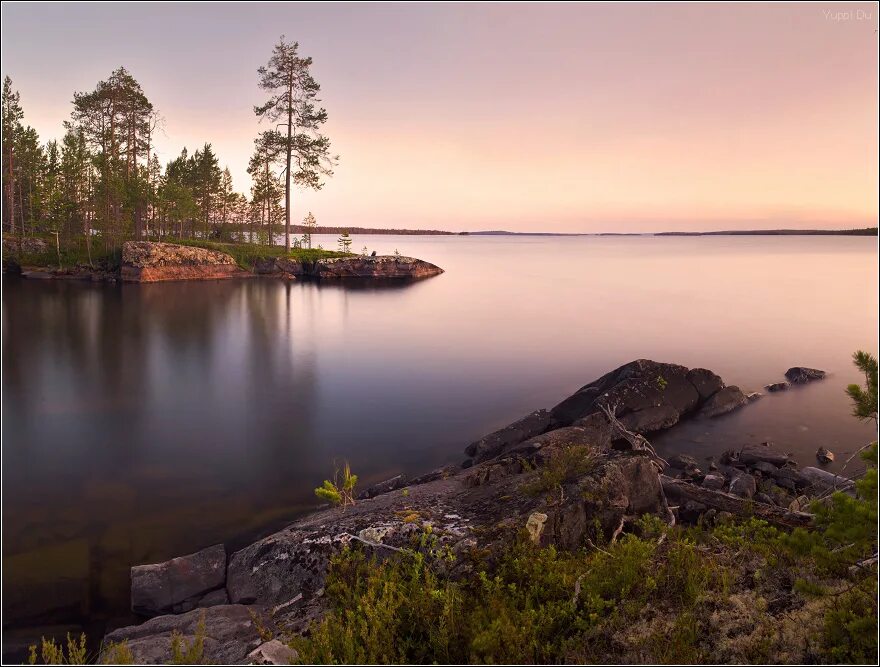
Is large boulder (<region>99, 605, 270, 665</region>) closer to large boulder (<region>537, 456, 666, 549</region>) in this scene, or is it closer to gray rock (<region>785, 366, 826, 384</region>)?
large boulder (<region>537, 456, 666, 549</region>)

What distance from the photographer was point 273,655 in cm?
508

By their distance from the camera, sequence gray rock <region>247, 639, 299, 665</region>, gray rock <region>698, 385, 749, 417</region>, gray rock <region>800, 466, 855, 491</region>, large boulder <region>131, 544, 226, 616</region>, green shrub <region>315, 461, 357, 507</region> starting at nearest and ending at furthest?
1. gray rock <region>247, 639, 299, 665</region>
2. large boulder <region>131, 544, 226, 616</region>
3. green shrub <region>315, 461, 357, 507</region>
4. gray rock <region>800, 466, 855, 491</region>
5. gray rock <region>698, 385, 749, 417</region>

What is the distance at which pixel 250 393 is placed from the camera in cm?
2011

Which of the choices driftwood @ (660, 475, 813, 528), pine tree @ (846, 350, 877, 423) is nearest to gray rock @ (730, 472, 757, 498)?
driftwood @ (660, 475, 813, 528)

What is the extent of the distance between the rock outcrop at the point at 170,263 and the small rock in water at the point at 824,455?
175ft

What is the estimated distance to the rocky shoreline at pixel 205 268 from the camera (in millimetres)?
50438

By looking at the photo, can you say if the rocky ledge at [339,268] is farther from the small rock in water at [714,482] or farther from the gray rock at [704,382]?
the small rock in water at [714,482]

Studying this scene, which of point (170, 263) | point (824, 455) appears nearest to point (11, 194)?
point (170, 263)

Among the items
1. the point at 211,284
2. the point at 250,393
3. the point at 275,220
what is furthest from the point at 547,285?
the point at 250,393

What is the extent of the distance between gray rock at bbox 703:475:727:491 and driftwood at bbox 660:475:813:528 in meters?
1.62

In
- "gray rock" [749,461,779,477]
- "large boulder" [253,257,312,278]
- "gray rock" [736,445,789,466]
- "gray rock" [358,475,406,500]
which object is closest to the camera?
"gray rock" [358,475,406,500]

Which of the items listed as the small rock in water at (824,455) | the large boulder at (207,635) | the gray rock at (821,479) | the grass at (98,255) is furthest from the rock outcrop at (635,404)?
the grass at (98,255)

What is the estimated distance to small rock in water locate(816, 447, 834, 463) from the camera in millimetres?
13709

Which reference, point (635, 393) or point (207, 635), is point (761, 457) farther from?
point (207, 635)
